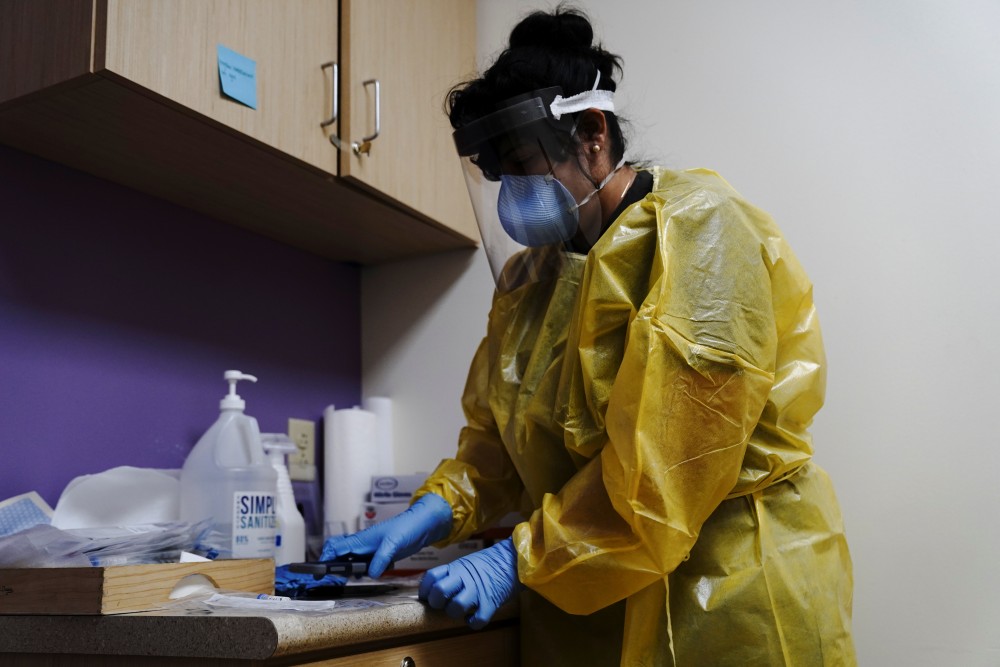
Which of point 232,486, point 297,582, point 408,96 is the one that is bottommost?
point 297,582

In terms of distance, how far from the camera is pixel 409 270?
1800 mm

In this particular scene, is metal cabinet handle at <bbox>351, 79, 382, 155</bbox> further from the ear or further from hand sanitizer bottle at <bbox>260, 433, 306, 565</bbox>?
hand sanitizer bottle at <bbox>260, 433, 306, 565</bbox>

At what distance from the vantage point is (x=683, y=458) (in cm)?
86

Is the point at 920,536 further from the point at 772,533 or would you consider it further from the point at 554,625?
the point at 554,625

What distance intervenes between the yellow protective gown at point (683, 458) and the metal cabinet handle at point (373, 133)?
1.62 ft

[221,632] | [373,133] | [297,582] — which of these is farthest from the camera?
[373,133]

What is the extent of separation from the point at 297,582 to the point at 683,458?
498 millimetres

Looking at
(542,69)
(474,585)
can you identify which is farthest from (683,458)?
(542,69)

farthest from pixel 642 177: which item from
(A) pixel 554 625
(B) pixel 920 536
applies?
(B) pixel 920 536

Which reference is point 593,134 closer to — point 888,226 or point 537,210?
point 537,210

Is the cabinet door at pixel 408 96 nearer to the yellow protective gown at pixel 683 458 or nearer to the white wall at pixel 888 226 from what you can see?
the white wall at pixel 888 226

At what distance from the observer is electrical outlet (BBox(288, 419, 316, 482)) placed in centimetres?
159

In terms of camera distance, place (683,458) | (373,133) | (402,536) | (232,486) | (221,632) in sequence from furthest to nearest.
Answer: (373,133) → (232,486) → (402,536) → (683,458) → (221,632)

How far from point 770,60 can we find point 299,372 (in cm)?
103
